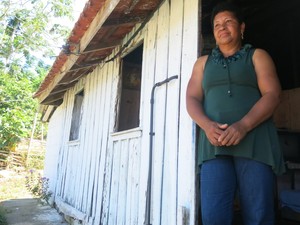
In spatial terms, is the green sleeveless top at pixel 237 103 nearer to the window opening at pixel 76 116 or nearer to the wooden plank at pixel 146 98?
the wooden plank at pixel 146 98

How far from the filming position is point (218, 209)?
1.56 m

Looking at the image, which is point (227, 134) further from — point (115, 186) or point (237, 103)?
point (115, 186)

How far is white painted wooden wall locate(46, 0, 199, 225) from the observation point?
2363 mm

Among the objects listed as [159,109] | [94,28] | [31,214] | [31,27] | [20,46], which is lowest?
[31,214]

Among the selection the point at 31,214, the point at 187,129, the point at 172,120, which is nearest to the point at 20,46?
the point at 31,214

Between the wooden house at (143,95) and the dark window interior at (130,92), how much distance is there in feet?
0.05

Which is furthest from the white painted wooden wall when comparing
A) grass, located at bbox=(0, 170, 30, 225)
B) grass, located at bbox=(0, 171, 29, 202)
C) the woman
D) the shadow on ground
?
grass, located at bbox=(0, 171, 29, 202)

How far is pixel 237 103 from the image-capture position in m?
1.63

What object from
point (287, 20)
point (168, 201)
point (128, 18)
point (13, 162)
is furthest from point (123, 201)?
point (13, 162)

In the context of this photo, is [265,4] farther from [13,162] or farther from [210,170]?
[13,162]

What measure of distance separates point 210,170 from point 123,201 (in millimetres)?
1995

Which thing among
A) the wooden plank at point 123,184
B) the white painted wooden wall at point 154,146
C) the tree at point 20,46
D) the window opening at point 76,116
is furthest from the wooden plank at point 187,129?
the tree at point 20,46

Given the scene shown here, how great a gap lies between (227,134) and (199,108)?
0.36 meters

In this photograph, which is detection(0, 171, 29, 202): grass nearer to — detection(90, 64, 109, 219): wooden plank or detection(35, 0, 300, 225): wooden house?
detection(35, 0, 300, 225): wooden house
